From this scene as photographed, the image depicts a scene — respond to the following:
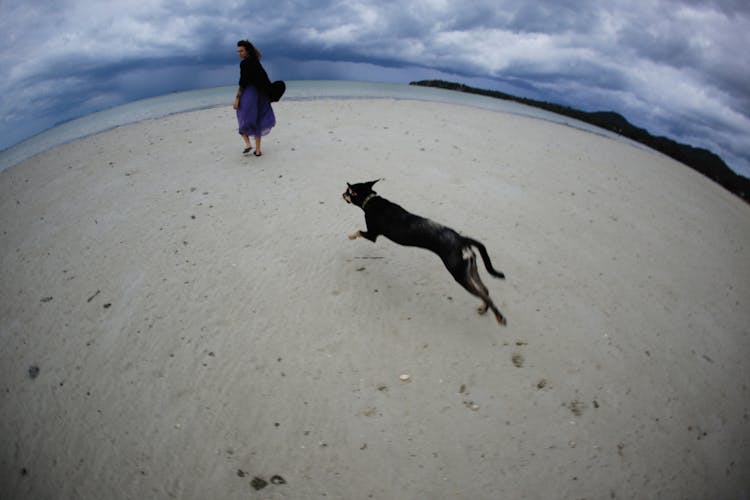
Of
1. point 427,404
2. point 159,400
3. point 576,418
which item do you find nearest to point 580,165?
point 576,418

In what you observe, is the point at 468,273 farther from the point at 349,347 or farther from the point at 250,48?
the point at 250,48

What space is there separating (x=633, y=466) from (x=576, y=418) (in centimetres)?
43

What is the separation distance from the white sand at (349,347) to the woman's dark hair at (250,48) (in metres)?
1.85

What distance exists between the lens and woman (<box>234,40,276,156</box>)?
5430 millimetres

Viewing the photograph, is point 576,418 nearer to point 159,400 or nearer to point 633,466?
point 633,466

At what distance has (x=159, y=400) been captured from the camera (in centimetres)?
270

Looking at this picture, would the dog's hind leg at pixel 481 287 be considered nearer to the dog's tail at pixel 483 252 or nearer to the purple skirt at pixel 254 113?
the dog's tail at pixel 483 252

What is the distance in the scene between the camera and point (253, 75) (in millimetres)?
5531

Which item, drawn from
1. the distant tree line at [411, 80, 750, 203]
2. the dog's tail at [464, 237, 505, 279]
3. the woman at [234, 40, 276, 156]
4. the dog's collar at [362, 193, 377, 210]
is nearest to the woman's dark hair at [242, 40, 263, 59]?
the woman at [234, 40, 276, 156]

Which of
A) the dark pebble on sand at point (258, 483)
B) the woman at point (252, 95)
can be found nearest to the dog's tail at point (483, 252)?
the dark pebble on sand at point (258, 483)

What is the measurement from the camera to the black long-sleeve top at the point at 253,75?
545cm

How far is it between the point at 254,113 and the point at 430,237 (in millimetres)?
4329

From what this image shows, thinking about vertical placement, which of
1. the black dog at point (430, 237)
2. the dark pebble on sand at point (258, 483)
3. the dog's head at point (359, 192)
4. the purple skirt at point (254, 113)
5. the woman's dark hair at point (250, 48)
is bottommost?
the dark pebble on sand at point (258, 483)

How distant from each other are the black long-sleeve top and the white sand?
1427mm
